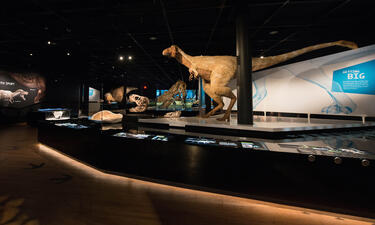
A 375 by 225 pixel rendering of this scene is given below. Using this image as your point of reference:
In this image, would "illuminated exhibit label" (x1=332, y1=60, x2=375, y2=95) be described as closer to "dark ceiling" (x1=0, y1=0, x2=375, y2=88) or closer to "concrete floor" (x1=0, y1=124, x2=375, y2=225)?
"dark ceiling" (x1=0, y1=0, x2=375, y2=88)

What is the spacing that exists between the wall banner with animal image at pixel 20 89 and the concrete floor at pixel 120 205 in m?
7.80

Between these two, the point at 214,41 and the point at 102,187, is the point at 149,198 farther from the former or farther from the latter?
the point at 214,41

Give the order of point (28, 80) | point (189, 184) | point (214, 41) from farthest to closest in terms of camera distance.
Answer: point (28, 80) < point (214, 41) < point (189, 184)

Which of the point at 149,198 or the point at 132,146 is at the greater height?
the point at 132,146

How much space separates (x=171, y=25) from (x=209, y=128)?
9.04 ft

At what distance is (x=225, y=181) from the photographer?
1.73m

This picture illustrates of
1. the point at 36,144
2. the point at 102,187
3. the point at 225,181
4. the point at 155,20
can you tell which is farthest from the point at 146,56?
the point at 225,181

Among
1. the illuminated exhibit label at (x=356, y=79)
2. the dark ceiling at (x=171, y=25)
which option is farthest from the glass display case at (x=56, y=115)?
the illuminated exhibit label at (x=356, y=79)

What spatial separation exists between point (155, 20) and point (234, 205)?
3.85 metres

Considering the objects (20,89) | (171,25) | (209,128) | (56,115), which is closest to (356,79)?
(209,128)

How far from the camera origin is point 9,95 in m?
7.36

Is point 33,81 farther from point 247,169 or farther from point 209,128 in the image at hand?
point 247,169

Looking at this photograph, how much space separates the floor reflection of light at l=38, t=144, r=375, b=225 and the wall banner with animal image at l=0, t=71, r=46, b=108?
29.0ft

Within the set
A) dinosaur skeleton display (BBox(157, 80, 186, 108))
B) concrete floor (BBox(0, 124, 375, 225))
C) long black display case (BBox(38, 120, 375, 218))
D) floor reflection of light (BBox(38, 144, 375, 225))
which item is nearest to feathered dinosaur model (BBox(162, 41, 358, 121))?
dinosaur skeleton display (BBox(157, 80, 186, 108))
